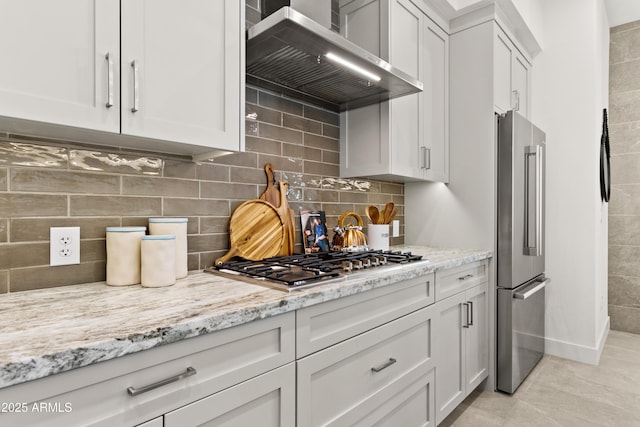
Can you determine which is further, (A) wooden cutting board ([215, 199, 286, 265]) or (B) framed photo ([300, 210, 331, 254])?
(B) framed photo ([300, 210, 331, 254])

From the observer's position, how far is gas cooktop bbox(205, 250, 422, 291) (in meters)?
1.28

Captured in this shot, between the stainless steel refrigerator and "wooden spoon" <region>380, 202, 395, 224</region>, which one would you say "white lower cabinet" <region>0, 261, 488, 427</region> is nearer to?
the stainless steel refrigerator

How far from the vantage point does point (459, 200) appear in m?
2.59

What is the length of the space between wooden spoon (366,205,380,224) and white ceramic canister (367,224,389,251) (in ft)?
0.53

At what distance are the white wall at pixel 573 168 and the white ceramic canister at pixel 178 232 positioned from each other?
2899 mm

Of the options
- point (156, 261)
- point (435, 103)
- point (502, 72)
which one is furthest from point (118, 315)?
point (502, 72)

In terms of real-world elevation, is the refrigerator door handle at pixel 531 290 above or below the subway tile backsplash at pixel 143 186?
below

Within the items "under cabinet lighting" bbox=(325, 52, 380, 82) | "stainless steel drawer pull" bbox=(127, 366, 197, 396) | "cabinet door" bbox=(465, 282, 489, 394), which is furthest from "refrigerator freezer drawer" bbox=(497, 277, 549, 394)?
"stainless steel drawer pull" bbox=(127, 366, 197, 396)

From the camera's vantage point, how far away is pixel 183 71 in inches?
47.8

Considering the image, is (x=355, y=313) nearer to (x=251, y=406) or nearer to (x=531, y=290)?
(x=251, y=406)

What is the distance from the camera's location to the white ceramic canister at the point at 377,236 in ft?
7.49

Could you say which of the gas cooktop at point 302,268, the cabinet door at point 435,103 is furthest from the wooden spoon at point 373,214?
the gas cooktop at point 302,268

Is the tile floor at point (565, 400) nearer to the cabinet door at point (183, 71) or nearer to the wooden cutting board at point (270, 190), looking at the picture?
the wooden cutting board at point (270, 190)

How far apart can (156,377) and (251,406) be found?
310 millimetres
